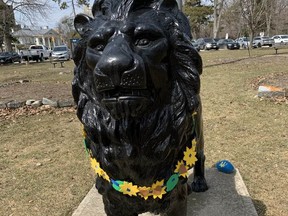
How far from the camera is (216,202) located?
2.81m

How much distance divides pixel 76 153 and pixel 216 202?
8.64 feet

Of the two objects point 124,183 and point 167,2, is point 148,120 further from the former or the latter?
point 167,2

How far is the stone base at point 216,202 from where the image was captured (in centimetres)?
268

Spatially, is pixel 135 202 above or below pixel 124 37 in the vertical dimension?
below

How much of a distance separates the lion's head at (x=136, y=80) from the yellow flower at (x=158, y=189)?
7 cm

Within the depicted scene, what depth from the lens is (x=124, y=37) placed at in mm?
1372

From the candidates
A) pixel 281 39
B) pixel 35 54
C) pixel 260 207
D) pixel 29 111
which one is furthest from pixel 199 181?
pixel 281 39

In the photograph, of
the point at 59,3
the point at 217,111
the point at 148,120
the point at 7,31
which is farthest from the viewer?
the point at 7,31

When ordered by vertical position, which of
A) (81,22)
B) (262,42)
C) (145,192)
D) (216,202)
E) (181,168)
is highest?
(81,22)

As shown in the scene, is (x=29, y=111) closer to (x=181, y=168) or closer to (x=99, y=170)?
(x=99, y=170)

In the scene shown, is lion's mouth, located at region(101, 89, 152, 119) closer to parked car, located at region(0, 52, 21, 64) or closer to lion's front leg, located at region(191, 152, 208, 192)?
lion's front leg, located at region(191, 152, 208, 192)

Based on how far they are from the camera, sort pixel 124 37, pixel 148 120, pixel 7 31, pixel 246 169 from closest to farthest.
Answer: pixel 124 37 < pixel 148 120 < pixel 246 169 < pixel 7 31

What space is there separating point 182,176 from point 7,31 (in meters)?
39.5

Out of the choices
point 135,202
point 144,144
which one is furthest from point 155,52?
point 135,202
